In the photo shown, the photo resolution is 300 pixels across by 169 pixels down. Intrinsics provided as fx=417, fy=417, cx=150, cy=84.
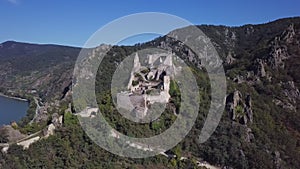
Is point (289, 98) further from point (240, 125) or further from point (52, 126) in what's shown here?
point (52, 126)

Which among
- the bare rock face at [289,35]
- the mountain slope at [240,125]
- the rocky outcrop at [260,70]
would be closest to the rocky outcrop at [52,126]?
the mountain slope at [240,125]

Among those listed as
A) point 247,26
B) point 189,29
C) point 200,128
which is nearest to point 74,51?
point 247,26

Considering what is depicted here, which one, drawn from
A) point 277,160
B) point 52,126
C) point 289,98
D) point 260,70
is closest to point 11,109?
point 260,70

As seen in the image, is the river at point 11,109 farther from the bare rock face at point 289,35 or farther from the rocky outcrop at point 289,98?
the bare rock face at point 289,35

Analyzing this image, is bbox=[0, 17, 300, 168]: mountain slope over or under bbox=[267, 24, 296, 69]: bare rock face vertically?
under

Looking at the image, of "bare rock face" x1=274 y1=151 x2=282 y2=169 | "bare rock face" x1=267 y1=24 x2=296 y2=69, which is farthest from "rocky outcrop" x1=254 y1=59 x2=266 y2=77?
"bare rock face" x1=274 y1=151 x2=282 y2=169

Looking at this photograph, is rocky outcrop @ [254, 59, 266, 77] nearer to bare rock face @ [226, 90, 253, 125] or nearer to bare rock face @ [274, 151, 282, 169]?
bare rock face @ [226, 90, 253, 125]
